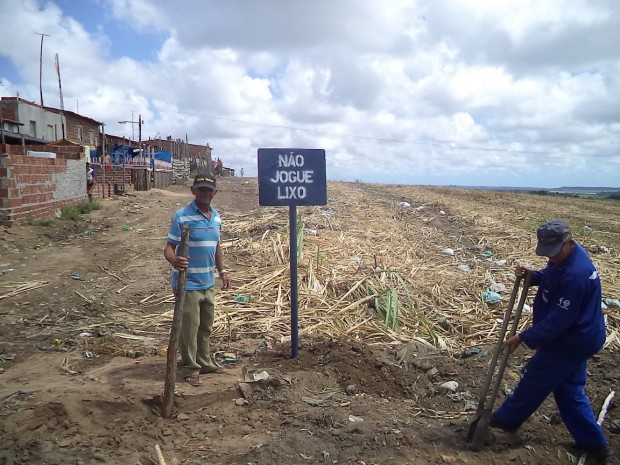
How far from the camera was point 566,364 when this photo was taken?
325cm

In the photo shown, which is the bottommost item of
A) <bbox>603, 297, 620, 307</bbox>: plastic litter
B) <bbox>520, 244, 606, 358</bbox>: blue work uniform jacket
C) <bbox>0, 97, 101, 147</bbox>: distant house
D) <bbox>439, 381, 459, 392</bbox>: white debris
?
<bbox>439, 381, 459, 392</bbox>: white debris

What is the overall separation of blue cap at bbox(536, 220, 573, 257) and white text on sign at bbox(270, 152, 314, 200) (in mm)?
2101

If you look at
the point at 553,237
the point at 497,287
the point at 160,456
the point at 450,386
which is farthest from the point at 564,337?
the point at 497,287

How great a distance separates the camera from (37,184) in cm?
1076

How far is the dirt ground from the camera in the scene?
10.2 feet

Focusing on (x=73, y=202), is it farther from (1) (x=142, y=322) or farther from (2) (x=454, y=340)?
(2) (x=454, y=340)

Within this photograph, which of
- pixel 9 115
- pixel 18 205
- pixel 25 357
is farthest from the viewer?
pixel 9 115

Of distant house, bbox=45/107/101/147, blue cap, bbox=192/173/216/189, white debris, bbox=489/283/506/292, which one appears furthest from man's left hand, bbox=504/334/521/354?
distant house, bbox=45/107/101/147

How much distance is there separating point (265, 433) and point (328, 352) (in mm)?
1579

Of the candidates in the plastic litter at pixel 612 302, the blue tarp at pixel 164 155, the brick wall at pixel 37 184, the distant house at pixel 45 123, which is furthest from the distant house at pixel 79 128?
the plastic litter at pixel 612 302

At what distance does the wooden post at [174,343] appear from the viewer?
3.49m

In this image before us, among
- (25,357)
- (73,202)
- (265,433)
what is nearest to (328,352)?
(265,433)

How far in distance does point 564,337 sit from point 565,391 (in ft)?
1.48

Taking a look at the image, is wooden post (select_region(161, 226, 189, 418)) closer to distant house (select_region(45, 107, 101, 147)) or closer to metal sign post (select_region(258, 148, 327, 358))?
metal sign post (select_region(258, 148, 327, 358))
